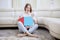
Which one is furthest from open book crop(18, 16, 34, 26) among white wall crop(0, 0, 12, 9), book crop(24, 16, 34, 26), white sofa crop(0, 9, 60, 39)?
white wall crop(0, 0, 12, 9)

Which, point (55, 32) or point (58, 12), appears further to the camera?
point (58, 12)

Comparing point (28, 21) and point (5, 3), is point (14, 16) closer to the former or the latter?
point (5, 3)

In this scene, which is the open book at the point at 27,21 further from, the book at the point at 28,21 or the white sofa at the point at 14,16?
the white sofa at the point at 14,16

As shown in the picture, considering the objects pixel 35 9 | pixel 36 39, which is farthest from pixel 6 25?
pixel 36 39

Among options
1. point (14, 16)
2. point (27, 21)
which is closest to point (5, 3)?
point (14, 16)

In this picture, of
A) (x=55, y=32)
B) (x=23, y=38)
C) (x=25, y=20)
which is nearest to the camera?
(x=55, y=32)

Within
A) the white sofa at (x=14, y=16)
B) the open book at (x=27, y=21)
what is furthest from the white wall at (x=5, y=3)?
the open book at (x=27, y=21)

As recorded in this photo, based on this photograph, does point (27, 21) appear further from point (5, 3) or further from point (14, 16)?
point (5, 3)

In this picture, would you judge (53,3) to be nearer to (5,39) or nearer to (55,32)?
(55,32)

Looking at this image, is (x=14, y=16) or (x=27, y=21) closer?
(x=27, y=21)

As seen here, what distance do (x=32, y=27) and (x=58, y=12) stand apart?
103 cm

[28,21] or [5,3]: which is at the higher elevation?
[5,3]

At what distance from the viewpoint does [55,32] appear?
75.0 inches

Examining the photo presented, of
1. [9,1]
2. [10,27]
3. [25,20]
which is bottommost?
[10,27]
